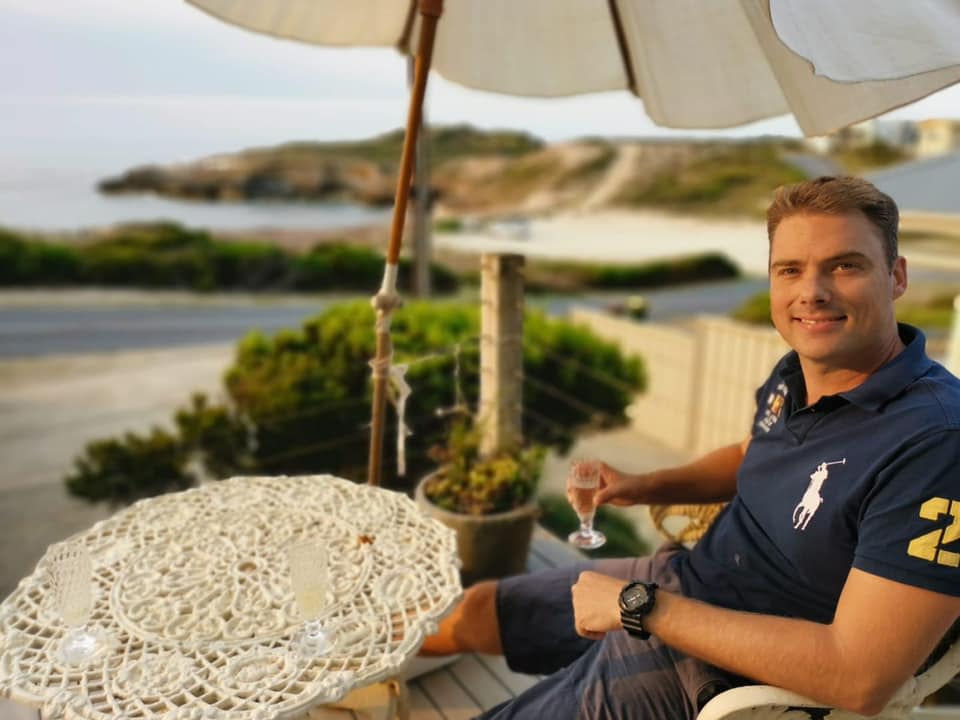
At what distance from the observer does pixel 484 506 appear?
6.50 feet

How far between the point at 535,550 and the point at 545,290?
11.8 metres

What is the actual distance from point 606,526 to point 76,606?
4.77 metres

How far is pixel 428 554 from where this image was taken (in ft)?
4.41

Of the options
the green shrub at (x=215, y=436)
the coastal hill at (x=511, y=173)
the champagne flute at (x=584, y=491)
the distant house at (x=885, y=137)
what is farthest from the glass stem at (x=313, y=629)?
the distant house at (x=885, y=137)

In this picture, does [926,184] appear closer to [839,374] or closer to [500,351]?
[500,351]

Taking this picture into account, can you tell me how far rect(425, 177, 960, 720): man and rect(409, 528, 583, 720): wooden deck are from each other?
1.69ft

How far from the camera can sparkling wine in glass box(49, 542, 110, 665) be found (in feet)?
3.42

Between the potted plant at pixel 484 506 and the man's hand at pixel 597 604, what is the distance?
0.85 metres

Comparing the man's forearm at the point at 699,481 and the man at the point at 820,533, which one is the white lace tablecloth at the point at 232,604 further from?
the man's forearm at the point at 699,481

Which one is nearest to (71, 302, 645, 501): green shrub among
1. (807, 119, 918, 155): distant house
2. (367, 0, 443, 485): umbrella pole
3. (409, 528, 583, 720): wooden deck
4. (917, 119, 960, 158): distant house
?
(367, 0, 443, 485): umbrella pole

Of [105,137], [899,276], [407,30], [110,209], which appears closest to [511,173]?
[105,137]

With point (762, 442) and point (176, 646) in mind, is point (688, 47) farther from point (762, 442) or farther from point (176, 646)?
point (176, 646)

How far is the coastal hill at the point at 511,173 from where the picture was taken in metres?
9.77

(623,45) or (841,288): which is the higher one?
(623,45)
